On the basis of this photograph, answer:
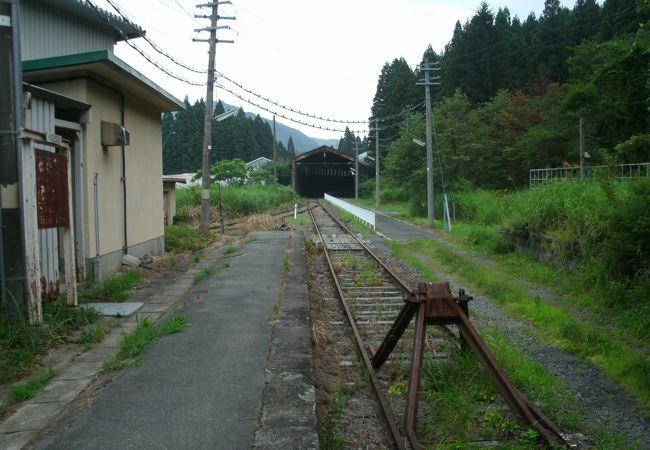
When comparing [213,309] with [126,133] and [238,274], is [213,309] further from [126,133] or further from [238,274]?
[126,133]

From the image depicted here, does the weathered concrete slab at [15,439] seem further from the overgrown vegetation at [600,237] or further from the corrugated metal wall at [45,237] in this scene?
the overgrown vegetation at [600,237]

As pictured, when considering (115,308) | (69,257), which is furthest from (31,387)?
(115,308)

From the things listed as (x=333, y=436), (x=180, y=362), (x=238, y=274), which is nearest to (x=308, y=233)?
(x=238, y=274)

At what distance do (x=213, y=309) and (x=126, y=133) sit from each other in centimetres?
458

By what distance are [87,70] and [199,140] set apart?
5704 centimetres

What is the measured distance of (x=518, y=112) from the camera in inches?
1335

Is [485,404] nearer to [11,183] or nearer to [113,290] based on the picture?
[11,183]

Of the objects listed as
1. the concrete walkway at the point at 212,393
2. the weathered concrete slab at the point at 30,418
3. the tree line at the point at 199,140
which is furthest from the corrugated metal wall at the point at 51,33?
the tree line at the point at 199,140

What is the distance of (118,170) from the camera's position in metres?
11.7

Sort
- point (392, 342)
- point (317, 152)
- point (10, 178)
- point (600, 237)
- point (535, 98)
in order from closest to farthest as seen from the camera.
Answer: point (392, 342) < point (10, 178) < point (600, 237) < point (535, 98) < point (317, 152)

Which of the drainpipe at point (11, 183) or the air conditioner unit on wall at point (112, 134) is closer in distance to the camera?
the drainpipe at point (11, 183)

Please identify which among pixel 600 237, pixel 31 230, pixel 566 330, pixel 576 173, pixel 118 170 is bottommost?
pixel 566 330

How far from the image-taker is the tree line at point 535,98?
62.5 feet

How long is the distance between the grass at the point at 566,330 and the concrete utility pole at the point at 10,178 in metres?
6.38
